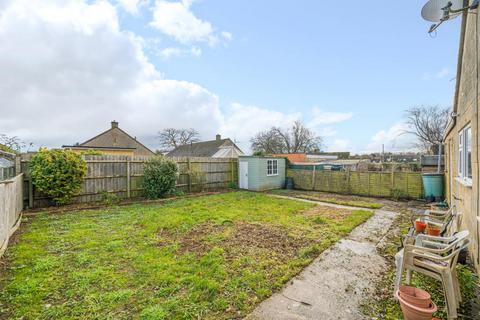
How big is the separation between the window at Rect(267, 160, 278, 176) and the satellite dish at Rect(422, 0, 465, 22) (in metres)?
10.4

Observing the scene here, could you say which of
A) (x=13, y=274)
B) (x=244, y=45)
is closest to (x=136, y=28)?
(x=244, y=45)

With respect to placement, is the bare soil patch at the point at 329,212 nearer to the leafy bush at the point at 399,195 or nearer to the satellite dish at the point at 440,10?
the leafy bush at the point at 399,195

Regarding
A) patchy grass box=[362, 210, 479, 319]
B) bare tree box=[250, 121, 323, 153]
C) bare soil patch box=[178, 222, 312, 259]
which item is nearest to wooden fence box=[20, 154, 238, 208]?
bare soil patch box=[178, 222, 312, 259]

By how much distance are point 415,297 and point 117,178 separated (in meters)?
9.71

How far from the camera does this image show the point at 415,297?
2164 mm

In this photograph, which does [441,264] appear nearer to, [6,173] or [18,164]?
[6,173]

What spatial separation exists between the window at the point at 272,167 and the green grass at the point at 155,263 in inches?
274

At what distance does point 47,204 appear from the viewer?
7.59 metres

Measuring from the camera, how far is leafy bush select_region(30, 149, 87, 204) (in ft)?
23.3

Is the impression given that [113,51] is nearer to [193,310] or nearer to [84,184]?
[84,184]

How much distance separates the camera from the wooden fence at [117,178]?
24.4ft

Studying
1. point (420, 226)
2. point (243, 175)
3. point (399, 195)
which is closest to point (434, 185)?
point (399, 195)

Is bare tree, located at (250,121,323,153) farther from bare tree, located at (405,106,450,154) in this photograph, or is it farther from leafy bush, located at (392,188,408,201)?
leafy bush, located at (392,188,408,201)

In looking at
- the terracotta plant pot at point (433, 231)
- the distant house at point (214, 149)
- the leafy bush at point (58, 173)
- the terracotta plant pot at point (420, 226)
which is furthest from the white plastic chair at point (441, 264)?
the distant house at point (214, 149)
